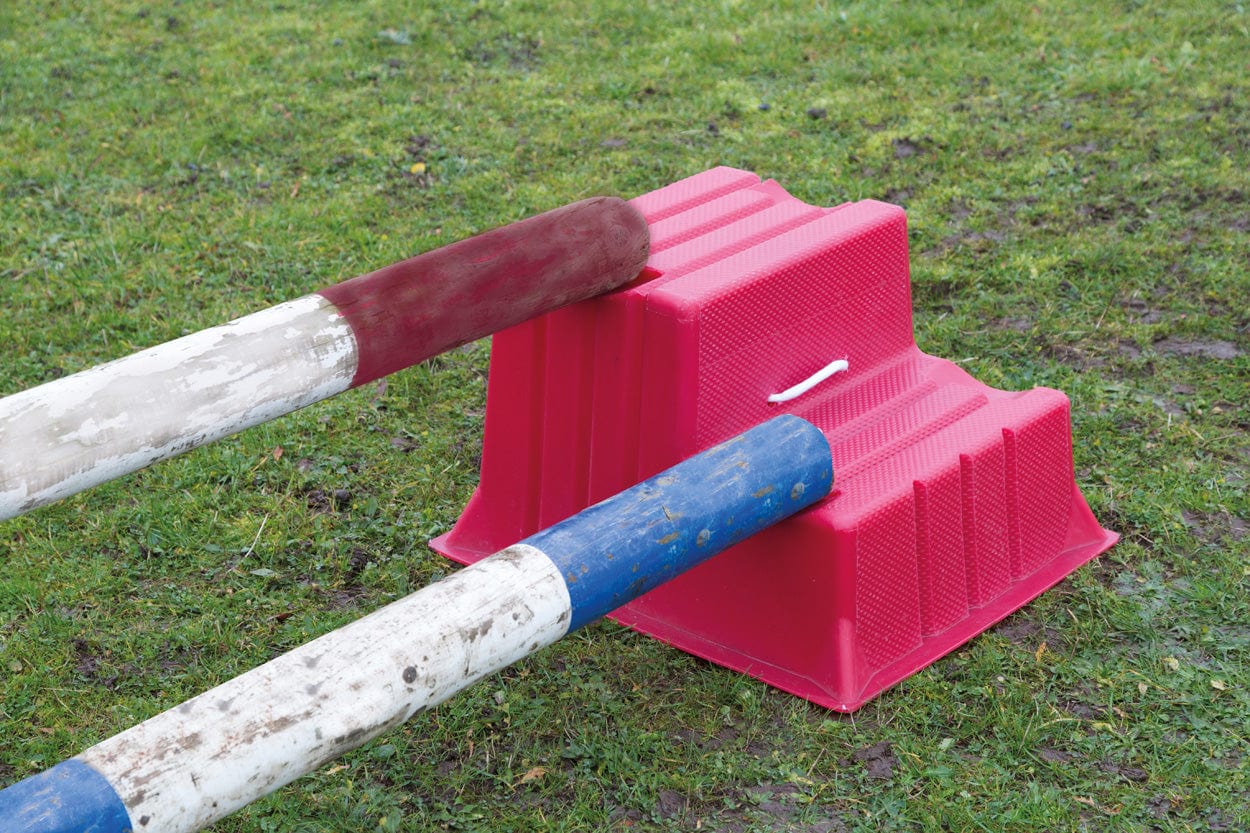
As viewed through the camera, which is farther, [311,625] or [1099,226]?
[1099,226]

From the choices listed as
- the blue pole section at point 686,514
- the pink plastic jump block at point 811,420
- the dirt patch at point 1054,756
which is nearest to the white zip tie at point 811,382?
the pink plastic jump block at point 811,420

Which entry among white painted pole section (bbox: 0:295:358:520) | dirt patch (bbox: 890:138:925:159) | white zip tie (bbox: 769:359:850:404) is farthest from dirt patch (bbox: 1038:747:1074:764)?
dirt patch (bbox: 890:138:925:159)

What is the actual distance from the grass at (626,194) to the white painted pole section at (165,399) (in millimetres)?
884

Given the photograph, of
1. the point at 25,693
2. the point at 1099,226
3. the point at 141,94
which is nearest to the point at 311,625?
the point at 25,693

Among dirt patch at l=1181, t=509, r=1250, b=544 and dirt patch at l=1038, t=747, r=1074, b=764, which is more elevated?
dirt patch at l=1181, t=509, r=1250, b=544

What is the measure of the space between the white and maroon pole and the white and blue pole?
→ 41cm

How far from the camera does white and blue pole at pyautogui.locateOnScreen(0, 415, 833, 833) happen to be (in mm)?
1984

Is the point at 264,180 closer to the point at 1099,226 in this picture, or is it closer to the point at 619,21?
the point at 619,21

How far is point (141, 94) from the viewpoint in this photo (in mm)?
6461

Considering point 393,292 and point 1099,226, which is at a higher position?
point 393,292

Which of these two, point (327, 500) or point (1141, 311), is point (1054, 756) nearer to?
point (327, 500)

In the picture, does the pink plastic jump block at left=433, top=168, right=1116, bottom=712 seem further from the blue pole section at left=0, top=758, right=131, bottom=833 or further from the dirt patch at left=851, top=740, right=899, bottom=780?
the blue pole section at left=0, top=758, right=131, bottom=833

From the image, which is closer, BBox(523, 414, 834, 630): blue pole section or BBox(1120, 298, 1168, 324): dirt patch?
BBox(523, 414, 834, 630): blue pole section

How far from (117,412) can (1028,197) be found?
4.00 metres
